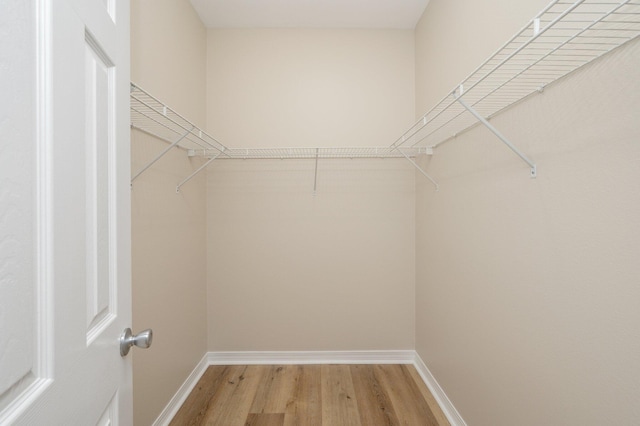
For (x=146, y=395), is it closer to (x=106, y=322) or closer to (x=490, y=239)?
(x=106, y=322)

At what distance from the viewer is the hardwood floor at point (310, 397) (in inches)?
70.5

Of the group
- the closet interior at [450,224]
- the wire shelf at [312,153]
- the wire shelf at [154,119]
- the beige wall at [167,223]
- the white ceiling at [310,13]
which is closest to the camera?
the closet interior at [450,224]

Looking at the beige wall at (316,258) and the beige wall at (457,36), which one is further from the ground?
the beige wall at (457,36)

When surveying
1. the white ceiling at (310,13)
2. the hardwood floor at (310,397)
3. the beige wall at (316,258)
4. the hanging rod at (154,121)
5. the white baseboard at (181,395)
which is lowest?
the hardwood floor at (310,397)

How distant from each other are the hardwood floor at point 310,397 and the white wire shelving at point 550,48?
1.59 m

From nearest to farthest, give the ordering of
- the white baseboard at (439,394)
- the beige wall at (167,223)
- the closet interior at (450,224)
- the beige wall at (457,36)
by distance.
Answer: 1. the closet interior at (450,224)
2. the beige wall at (457,36)
3. the beige wall at (167,223)
4. the white baseboard at (439,394)

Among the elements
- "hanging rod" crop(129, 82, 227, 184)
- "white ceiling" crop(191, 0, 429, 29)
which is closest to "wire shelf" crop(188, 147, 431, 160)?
"hanging rod" crop(129, 82, 227, 184)

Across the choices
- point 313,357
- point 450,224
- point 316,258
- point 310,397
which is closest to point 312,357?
point 313,357

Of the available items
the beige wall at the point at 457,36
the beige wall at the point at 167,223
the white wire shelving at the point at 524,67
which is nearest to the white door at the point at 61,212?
the white wire shelving at the point at 524,67

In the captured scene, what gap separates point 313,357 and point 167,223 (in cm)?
151

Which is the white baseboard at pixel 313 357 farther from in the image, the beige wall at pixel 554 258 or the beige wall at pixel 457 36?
the beige wall at pixel 457 36

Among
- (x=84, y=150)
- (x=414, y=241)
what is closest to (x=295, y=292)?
(x=414, y=241)

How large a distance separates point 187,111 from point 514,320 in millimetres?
2203

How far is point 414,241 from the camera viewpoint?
2.45 meters
